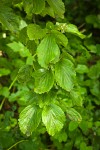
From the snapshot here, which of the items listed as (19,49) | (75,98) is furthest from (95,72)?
(75,98)

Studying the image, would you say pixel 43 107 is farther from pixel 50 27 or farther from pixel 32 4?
pixel 32 4

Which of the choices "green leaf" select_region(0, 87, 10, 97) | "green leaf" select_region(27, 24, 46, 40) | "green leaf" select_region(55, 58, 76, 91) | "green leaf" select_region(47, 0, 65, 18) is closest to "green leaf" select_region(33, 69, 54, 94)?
"green leaf" select_region(55, 58, 76, 91)

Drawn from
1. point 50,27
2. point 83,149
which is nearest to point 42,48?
point 50,27

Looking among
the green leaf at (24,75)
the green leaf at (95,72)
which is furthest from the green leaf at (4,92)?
the green leaf at (24,75)

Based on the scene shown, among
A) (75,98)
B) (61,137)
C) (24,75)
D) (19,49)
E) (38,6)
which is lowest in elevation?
(61,137)

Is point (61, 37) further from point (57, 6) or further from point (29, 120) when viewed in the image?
point (29, 120)

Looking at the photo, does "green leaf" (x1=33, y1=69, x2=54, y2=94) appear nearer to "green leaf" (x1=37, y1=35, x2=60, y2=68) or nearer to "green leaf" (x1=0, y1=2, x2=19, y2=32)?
"green leaf" (x1=37, y1=35, x2=60, y2=68)

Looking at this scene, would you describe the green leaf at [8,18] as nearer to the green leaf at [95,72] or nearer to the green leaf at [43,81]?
the green leaf at [43,81]
